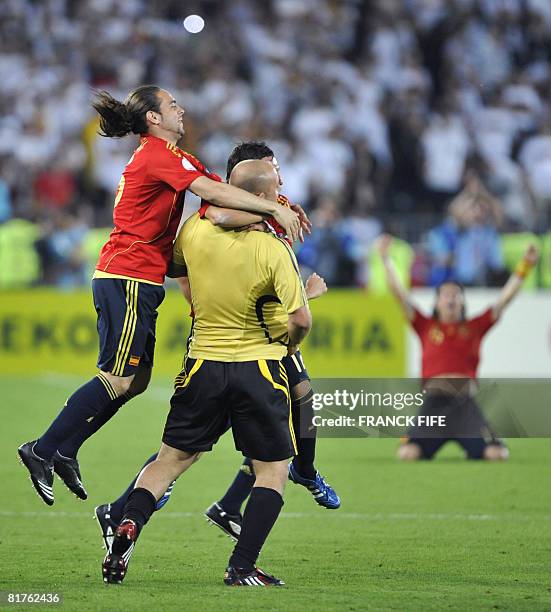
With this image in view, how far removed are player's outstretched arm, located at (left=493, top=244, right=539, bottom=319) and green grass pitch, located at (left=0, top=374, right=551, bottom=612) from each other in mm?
1301

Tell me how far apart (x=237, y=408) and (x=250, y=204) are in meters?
0.91

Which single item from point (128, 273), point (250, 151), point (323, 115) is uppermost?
point (323, 115)

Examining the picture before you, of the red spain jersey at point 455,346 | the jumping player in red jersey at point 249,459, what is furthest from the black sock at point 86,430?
the red spain jersey at point 455,346

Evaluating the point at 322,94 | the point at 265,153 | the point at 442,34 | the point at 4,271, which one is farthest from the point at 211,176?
the point at 442,34

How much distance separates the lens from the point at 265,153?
243 inches

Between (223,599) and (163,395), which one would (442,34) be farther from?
(223,599)

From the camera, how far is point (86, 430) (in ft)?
21.6

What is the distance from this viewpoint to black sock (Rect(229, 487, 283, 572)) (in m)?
5.75

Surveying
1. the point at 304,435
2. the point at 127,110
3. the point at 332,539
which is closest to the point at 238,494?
the point at 304,435

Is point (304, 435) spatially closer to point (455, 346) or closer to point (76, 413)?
point (76, 413)

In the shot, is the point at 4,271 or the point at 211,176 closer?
the point at 211,176

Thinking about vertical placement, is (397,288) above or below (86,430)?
above

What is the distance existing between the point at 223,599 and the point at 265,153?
2.07 m

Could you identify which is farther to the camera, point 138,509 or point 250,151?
point 250,151
